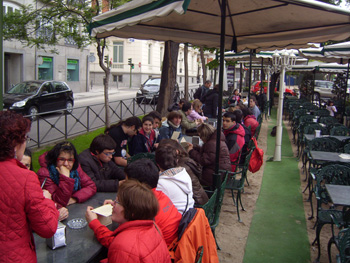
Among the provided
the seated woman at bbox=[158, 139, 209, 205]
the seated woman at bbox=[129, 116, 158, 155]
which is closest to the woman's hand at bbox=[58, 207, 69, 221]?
the seated woman at bbox=[158, 139, 209, 205]

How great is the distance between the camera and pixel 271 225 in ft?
16.4

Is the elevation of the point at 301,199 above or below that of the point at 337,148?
below

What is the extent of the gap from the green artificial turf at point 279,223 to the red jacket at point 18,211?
2774mm

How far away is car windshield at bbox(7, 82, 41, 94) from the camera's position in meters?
15.1

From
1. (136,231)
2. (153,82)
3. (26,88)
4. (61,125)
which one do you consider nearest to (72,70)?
(153,82)

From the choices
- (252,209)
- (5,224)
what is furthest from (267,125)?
(5,224)

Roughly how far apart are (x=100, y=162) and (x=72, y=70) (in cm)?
2769

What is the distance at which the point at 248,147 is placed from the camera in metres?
6.65

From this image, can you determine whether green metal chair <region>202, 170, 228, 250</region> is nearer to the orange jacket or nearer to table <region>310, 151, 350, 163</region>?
the orange jacket

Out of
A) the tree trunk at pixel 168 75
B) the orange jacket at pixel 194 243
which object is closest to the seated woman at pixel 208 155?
the orange jacket at pixel 194 243

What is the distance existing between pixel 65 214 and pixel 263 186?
474cm

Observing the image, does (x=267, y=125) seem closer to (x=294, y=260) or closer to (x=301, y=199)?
(x=301, y=199)

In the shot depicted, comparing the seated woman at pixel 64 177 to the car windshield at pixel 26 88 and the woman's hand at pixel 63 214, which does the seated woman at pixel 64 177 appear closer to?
the woman's hand at pixel 63 214

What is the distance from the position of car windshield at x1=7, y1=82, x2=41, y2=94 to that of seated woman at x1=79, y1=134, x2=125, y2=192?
40.4ft
